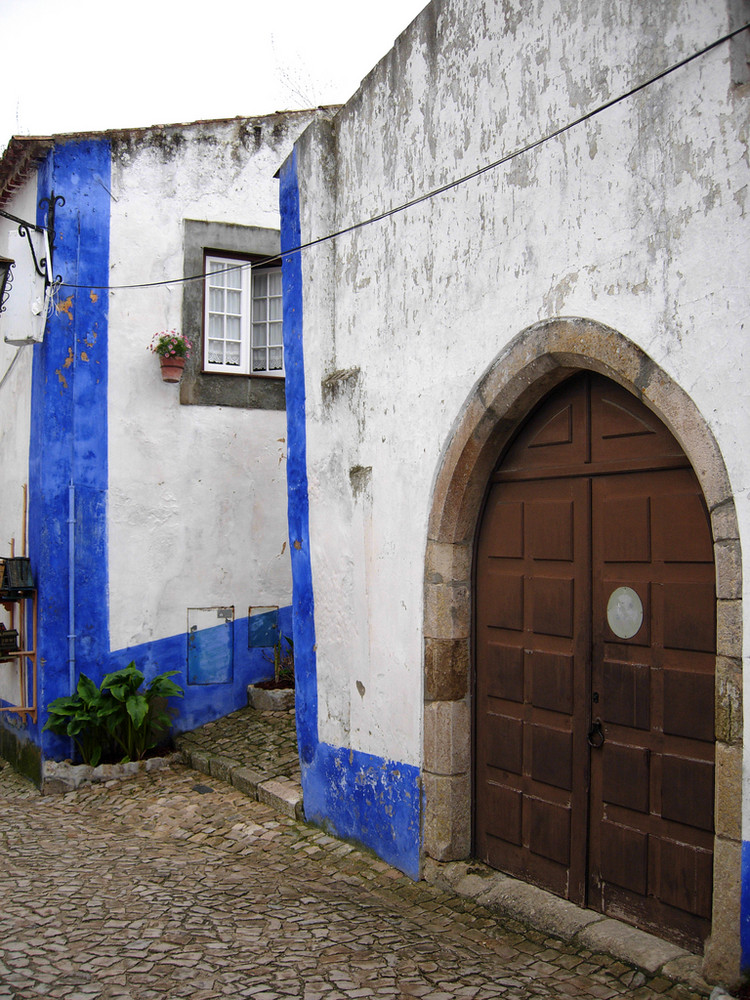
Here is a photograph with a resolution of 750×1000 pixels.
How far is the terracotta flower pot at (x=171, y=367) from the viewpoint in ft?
27.1

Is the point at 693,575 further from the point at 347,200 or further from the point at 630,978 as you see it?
the point at 347,200

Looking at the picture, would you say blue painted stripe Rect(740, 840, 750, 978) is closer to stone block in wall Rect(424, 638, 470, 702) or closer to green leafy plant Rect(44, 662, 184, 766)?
stone block in wall Rect(424, 638, 470, 702)

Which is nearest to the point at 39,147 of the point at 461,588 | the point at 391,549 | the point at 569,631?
the point at 391,549

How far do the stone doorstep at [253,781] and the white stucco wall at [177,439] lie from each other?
123 cm

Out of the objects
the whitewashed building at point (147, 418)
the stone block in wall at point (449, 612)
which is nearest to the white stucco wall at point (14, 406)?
the whitewashed building at point (147, 418)

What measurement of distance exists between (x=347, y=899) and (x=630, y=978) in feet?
5.51

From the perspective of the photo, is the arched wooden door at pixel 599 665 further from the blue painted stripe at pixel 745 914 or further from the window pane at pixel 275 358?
the window pane at pixel 275 358

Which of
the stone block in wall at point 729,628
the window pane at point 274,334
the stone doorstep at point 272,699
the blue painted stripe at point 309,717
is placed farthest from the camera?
the window pane at point 274,334

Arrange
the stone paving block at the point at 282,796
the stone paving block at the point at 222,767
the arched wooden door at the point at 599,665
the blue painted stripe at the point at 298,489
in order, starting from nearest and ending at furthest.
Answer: the arched wooden door at the point at 599,665 → the blue painted stripe at the point at 298,489 → the stone paving block at the point at 282,796 → the stone paving block at the point at 222,767

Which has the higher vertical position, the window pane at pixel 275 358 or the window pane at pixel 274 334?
the window pane at pixel 274 334

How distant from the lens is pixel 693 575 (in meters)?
3.85

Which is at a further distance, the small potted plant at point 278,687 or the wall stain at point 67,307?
the small potted plant at point 278,687

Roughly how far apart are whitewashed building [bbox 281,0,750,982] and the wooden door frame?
13 mm

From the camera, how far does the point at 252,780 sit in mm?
7012
